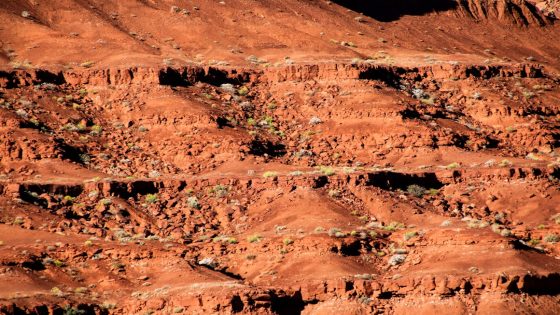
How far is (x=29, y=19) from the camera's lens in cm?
6656

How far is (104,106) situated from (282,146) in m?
9.14

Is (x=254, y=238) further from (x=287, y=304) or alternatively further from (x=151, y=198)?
(x=151, y=198)

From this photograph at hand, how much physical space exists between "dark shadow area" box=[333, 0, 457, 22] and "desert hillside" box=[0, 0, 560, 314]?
478 cm

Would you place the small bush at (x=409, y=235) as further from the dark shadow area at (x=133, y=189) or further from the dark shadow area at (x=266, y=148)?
the dark shadow area at (x=133, y=189)

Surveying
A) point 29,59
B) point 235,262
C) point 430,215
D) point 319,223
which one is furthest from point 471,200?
point 29,59

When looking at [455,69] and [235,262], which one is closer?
[235,262]

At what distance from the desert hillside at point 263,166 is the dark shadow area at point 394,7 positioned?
15.7ft

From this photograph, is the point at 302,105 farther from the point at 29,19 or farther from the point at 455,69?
the point at 29,19

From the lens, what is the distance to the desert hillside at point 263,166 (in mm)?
42938

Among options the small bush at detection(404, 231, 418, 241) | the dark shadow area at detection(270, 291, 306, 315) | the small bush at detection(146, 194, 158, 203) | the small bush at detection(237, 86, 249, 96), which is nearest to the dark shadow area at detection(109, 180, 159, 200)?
the small bush at detection(146, 194, 158, 203)

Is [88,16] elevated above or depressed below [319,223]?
above

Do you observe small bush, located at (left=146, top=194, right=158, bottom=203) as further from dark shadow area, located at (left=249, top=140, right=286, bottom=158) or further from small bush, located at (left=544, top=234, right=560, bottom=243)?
small bush, located at (left=544, top=234, right=560, bottom=243)

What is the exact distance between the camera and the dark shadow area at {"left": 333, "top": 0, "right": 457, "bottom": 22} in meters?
81.7

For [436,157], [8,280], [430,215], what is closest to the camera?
[8,280]
